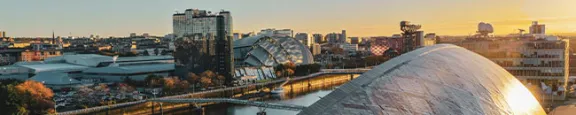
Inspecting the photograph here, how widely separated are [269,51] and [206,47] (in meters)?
11.8

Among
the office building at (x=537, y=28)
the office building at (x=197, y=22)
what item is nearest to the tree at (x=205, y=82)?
the office building at (x=197, y=22)

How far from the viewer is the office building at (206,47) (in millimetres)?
39531

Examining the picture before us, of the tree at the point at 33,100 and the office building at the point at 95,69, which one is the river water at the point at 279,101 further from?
the office building at the point at 95,69

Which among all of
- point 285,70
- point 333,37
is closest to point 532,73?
point 285,70

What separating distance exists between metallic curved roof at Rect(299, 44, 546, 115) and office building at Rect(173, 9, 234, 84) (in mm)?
28683

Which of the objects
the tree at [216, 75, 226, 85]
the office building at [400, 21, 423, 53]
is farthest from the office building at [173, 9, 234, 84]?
the office building at [400, 21, 423, 53]

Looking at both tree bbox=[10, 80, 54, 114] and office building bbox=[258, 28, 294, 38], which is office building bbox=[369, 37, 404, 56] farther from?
tree bbox=[10, 80, 54, 114]

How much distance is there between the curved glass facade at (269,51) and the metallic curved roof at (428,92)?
3810cm

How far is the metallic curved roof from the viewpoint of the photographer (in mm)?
6266

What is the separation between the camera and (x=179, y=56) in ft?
133

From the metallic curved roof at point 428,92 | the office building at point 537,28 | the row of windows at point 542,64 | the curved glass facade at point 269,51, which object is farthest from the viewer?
the curved glass facade at point 269,51

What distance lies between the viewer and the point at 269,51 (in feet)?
167

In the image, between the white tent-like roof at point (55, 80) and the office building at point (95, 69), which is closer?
the white tent-like roof at point (55, 80)

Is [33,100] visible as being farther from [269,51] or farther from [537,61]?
[269,51]
